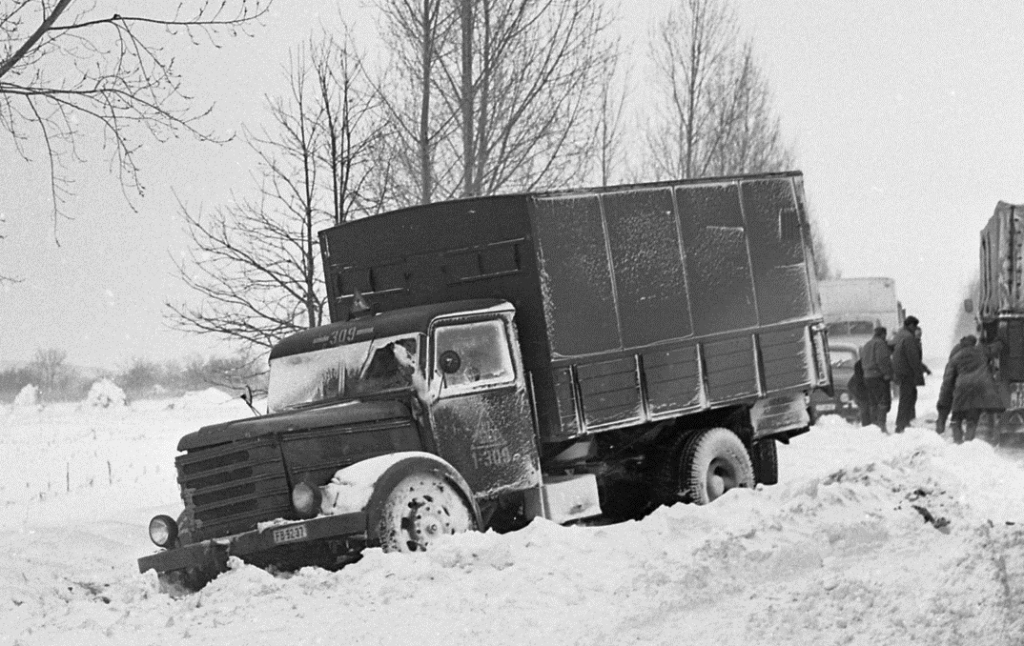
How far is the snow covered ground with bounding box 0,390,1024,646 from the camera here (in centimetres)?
670

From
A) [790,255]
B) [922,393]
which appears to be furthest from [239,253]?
[922,393]

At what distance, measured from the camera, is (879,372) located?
22.4m

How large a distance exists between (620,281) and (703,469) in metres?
2.15

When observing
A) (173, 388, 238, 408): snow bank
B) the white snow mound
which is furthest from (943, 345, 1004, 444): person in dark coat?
the white snow mound

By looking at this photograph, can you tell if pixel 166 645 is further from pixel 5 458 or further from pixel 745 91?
pixel 745 91

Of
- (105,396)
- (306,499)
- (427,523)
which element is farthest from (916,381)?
(105,396)

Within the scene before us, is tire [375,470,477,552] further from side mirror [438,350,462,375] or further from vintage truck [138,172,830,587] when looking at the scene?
side mirror [438,350,462,375]

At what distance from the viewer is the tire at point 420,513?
9.13 m

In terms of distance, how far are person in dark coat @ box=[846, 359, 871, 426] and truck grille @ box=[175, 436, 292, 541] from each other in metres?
16.9

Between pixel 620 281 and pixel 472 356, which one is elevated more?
pixel 620 281

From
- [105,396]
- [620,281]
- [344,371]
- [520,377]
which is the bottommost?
[520,377]

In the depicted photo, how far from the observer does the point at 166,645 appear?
7242mm

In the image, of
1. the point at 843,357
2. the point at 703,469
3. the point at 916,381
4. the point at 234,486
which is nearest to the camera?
the point at 234,486

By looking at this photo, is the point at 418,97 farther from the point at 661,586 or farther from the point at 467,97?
the point at 661,586
